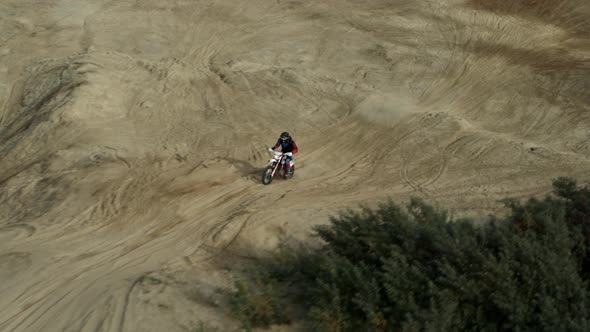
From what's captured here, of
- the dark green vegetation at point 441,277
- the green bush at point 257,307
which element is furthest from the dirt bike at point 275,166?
the green bush at point 257,307

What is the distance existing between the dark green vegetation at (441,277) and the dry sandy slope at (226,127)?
137 centimetres

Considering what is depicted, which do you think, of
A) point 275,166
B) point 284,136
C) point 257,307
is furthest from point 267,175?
point 257,307

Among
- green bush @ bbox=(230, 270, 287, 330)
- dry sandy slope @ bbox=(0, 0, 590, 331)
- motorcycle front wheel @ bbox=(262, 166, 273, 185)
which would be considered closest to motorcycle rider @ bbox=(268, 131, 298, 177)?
motorcycle front wheel @ bbox=(262, 166, 273, 185)

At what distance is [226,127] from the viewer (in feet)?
47.3

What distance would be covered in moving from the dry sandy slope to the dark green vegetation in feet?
4.48

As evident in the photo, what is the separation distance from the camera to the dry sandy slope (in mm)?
9492

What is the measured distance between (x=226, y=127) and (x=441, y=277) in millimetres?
9165

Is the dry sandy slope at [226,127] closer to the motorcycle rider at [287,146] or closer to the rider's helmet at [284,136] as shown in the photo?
the motorcycle rider at [287,146]

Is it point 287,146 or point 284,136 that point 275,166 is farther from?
point 284,136

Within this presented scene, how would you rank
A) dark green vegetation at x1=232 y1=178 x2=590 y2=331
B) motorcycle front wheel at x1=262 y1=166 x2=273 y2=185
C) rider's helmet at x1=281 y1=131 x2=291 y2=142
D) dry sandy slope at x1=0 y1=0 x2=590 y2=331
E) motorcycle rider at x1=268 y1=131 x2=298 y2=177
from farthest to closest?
motorcycle front wheel at x1=262 y1=166 x2=273 y2=185 < motorcycle rider at x1=268 y1=131 x2=298 y2=177 < rider's helmet at x1=281 y1=131 x2=291 y2=142 < dry sandy slope at x1=0 y1=0 x2=590 y2=331 < dark green vegetation at x1=232 y1=178 x2=590 y2=331

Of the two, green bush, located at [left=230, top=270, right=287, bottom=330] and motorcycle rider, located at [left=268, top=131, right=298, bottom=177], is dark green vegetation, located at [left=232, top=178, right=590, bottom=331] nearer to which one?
green bush, located at [left=230, top=270, right=287, bottom=330]

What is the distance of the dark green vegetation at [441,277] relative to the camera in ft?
20.5

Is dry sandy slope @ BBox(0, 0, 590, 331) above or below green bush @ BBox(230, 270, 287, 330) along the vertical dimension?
above

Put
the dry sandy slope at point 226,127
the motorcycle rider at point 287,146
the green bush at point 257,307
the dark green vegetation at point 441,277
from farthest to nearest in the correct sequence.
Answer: the motorcycle rider at point 287,146 → the dry sandy slope at point 226,127 → the green bush at point 257,307 → the dark green vegetation at point 441,277
